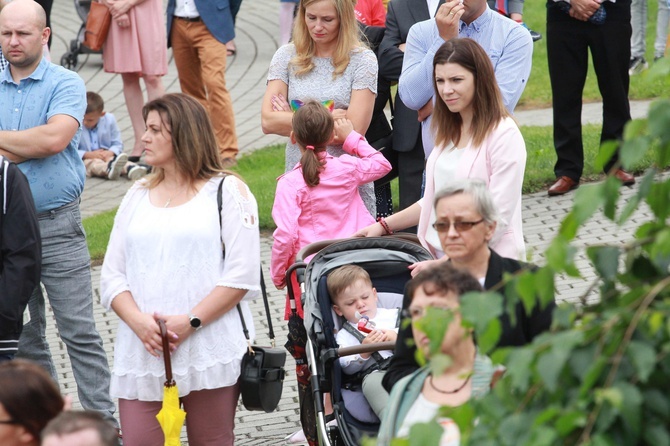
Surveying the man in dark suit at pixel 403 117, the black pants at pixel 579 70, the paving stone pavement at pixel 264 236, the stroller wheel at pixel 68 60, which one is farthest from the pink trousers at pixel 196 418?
the stroller wheel at pixel 68 60

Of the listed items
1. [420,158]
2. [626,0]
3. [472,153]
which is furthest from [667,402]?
[626,0]

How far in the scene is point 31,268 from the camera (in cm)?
538

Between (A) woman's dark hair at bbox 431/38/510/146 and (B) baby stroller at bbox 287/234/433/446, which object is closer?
(B) baby stroller at bbox 287/234/433/446

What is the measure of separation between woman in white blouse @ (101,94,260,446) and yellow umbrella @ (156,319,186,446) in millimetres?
44

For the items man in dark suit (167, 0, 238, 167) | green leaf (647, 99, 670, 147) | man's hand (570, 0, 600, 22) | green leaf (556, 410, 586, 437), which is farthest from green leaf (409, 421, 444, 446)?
man in dark suit (167, 0, 238, 167)

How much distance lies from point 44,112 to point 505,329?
330cm

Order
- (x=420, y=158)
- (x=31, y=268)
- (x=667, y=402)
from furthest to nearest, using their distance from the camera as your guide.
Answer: (x=420, y=158) < (x=31, y=268) < (x=667, y=402)

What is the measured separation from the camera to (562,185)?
32.0 ft

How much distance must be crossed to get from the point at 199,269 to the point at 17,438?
4.57 ft

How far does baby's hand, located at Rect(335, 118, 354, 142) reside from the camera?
6.22 meters

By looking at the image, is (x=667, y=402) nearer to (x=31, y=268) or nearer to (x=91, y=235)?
(x=31, y=268)

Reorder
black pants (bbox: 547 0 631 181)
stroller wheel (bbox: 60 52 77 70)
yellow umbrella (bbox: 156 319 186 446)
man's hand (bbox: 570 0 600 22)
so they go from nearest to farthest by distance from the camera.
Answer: yellow umbrella (bbox: 156 319 186 446), man's hand (bbox: 570 0 600 22), black pants (bbox: 547 0 631 181), stroller wheel (bbox: 60 52 77 70)

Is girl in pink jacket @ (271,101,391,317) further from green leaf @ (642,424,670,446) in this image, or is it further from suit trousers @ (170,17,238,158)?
suit trousers @ (170,17,238,158)

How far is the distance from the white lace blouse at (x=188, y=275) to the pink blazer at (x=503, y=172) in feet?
3.34
